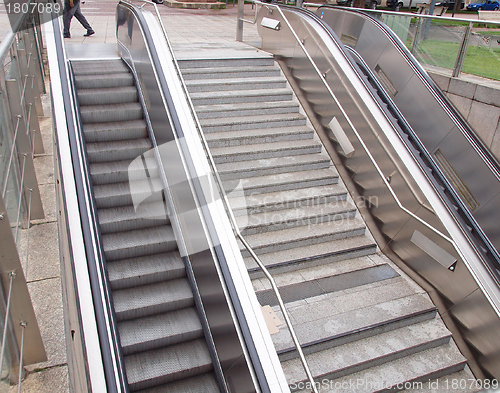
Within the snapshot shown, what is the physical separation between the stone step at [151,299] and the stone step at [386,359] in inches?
51.9

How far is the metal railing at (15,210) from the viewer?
1964 millimetres

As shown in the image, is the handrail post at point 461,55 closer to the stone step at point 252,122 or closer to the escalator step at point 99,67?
the stone step at point 252,122

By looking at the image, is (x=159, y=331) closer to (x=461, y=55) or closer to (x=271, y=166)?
(x=271, y=166)

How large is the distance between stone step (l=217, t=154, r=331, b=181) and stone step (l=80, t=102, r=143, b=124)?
1.46 metres

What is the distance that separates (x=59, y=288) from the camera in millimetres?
2529

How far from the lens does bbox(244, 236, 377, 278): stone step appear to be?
5051mm

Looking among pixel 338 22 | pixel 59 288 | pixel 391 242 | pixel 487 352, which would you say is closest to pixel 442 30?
pixel 338 22

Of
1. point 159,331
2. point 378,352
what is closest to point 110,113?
point 159,331

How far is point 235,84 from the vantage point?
715 cm

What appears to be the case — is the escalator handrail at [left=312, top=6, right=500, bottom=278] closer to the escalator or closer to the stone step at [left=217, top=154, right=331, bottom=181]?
the stone step at [left=217, top=154, right=331, bottom=181]

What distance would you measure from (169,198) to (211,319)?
1669 millimetres

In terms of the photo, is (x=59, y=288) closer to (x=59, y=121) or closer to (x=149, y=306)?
(x=149, y=306)

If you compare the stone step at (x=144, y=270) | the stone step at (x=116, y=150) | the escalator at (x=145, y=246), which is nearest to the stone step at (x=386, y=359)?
the escalator at (x=145, y=246)

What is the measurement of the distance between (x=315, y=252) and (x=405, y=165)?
159 cm
